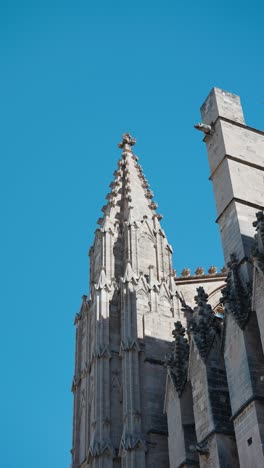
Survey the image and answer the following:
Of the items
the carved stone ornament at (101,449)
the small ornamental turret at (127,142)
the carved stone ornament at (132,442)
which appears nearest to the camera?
the carved stone ornament at (132,442)

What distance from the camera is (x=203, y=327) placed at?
639 inches

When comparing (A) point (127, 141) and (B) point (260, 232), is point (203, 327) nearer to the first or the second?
(B) point (260, 232)

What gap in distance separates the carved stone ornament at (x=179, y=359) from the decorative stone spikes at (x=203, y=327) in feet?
2.93

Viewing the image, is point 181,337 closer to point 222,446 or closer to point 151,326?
point 151,326

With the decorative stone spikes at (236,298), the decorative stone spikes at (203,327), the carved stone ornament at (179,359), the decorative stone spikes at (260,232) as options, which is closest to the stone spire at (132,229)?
the carved stone ornament at (179,359)

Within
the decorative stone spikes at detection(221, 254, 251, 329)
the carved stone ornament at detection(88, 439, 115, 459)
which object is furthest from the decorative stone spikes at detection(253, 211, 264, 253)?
the carved stone ornament at detection(88, 439, 115, 459)

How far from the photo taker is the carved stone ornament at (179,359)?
16.9 metres

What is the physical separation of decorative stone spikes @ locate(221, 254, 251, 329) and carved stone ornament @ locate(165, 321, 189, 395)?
233cm

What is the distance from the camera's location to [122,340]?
63.8 feet

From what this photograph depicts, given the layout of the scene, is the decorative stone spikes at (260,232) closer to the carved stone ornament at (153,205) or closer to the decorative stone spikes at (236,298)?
the decorative stone spikes at (236,298)

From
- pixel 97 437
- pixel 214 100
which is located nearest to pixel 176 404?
pixel 97 437

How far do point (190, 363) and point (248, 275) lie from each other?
2291 mm

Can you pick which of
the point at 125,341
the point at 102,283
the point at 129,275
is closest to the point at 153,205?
the point at 129,275

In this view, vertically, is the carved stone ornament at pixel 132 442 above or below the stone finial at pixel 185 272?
below
